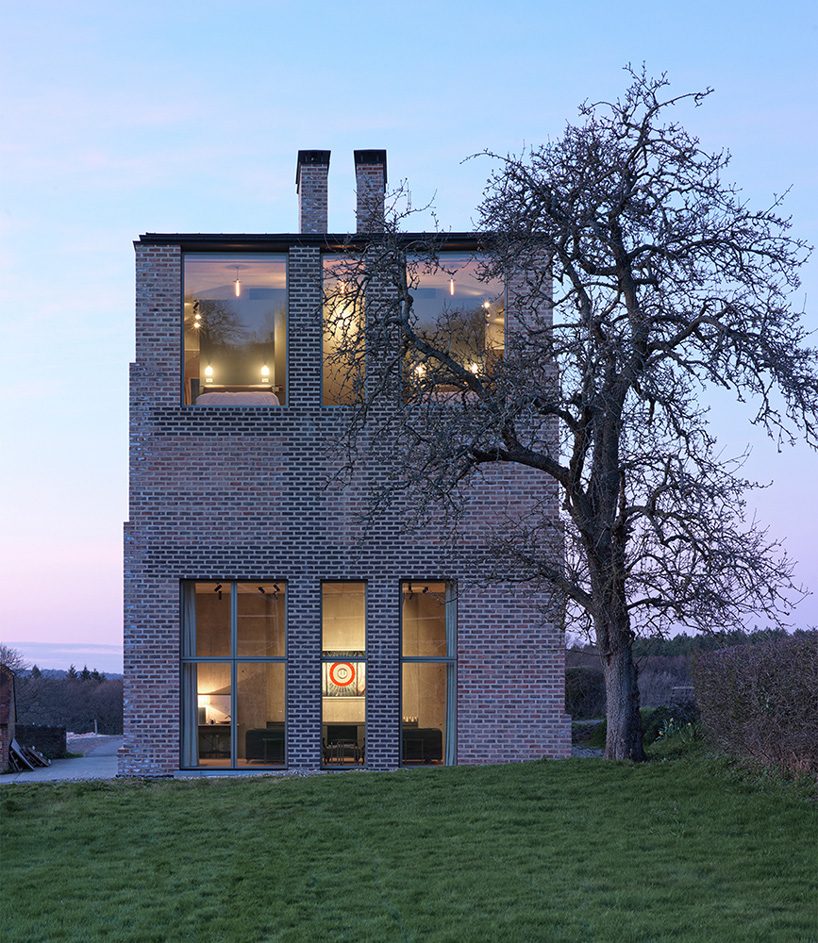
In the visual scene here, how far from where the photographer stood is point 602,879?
9344mm

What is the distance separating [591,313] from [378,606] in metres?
5.99

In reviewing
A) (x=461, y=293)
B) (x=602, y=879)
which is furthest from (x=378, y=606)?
(x=602, y=879)

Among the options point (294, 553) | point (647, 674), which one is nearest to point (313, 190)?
point (294, 553)

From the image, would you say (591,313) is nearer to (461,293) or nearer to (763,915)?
(461,293)

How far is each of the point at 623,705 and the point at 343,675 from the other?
4.92 m

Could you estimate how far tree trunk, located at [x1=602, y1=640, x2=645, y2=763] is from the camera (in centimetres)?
1447

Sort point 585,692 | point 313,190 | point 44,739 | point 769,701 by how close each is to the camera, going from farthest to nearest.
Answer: point 585,692
point 44,739
point 313,190
point 769,701

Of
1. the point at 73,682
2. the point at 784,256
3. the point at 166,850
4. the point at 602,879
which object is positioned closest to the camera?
the point at 602,879

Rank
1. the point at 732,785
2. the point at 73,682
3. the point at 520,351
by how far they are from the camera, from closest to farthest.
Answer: the point at 732,785, the point at 520,351, the point at 73,682

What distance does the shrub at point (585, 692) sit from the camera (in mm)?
26641

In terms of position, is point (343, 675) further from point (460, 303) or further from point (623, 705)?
point (460, 303)

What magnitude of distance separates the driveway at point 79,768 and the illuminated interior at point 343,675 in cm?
319

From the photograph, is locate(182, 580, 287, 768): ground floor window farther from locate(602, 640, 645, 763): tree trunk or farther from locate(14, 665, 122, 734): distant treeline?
locate(14, 665, 122, 734): distant treeline

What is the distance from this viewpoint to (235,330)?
1848cm
